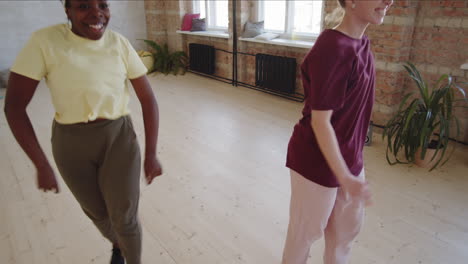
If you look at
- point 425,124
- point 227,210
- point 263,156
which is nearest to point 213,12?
point 263,156

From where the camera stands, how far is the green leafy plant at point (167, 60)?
689 centimetres

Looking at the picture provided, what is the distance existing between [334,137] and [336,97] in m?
0.12

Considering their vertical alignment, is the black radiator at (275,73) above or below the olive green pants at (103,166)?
below

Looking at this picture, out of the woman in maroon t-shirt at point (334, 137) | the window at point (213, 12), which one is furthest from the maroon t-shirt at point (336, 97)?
the window at point (213, 12)

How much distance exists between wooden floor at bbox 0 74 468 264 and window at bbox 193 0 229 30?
3.52m

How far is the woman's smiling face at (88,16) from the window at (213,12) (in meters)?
5.46

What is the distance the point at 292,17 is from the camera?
508cm

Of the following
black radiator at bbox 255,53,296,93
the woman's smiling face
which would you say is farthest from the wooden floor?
black radiator at bbox 255,53,296,93

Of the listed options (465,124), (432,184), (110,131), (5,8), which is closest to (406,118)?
(432,184)

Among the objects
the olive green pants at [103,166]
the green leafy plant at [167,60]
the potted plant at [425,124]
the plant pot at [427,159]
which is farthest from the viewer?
the green leafy plant at [167,60]

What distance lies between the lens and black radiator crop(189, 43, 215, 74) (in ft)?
20.7

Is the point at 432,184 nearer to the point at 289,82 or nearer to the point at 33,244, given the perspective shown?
the point at 289,82

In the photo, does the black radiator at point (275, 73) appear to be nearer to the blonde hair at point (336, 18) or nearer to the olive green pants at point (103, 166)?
the blonde hair at point (336, 18)

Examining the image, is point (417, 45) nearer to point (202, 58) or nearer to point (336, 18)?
point (336, 18)
